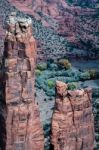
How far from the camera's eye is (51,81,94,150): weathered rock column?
34469 millimetres

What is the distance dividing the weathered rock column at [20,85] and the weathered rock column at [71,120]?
1.44m

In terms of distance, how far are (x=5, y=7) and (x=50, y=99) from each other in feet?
119

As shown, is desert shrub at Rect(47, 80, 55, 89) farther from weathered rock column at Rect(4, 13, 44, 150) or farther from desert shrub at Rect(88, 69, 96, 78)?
weathered rock column at Rect(4, 13, 44, 150)

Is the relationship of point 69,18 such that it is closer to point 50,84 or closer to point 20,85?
point 50,84

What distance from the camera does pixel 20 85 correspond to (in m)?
34.6

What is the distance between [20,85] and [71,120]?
410cm

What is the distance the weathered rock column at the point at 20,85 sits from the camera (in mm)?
34156

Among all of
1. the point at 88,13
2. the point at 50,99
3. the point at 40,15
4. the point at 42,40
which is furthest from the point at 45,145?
the point at 88,13

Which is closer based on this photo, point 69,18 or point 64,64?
point 64,64

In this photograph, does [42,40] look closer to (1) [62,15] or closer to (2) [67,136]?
(1) [62,15]

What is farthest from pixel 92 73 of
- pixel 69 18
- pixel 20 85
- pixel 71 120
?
pixel 20 85

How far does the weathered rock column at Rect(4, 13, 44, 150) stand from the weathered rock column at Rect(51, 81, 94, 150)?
144 centimetres

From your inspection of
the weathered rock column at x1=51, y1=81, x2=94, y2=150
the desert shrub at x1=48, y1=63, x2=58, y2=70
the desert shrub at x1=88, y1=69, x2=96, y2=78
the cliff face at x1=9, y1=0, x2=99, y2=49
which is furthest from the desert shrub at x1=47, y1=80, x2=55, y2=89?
the weathered rock column at x1=51, y1=81, x2=94, y2=150

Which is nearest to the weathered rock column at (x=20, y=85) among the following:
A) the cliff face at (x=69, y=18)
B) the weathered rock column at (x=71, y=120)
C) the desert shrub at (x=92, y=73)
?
the weathered rock column at (x=71, y=120)
